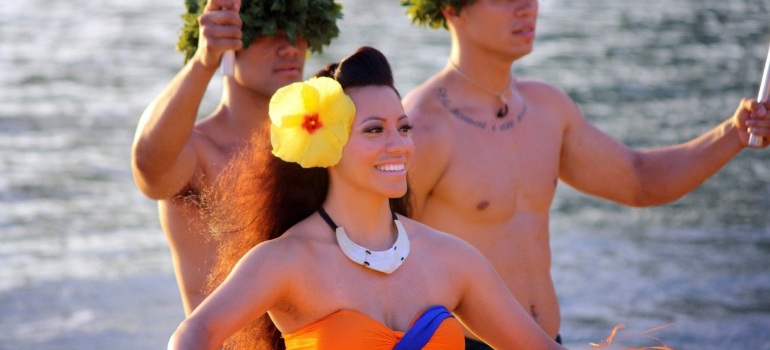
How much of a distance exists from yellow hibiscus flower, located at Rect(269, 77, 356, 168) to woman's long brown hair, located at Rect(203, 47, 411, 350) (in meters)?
0.11

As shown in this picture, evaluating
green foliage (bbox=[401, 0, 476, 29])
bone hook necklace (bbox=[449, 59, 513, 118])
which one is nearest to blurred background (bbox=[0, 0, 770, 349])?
bone hook necklace (bbox=[449, 59, 513, 118])

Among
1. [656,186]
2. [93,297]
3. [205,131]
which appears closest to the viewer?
[205,131]

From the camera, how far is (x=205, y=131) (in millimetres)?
4879

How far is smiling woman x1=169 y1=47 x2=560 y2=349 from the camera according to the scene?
3379 mm

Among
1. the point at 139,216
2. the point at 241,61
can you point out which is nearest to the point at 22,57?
the point at 139,216

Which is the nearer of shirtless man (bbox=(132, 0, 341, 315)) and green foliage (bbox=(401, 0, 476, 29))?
shirtless man (bbox=(132, 0, 341, 315))

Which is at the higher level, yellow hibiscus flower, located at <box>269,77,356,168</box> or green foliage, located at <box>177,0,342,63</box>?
yellow hibiscus flower, located at <box>269,77,356,168</box>

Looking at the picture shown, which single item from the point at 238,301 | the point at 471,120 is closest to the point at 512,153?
the point at 471,120

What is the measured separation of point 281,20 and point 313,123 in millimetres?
1664

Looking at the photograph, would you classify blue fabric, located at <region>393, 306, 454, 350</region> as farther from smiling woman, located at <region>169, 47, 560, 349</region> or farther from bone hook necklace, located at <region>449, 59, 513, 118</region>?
bone hook necklace, located at <region>449, 59, 513, 118</region>

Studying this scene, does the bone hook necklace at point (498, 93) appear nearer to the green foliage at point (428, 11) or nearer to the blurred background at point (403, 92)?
the green foliage at point (428, 11)

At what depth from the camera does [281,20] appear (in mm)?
5102

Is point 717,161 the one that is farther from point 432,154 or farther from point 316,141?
point 316,141

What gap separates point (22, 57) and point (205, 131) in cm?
1132
